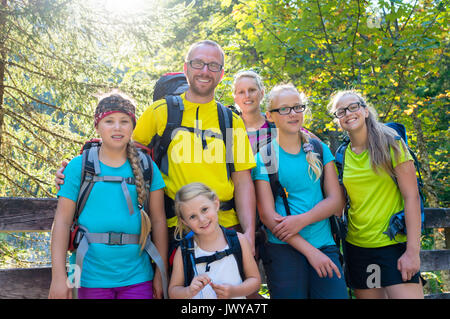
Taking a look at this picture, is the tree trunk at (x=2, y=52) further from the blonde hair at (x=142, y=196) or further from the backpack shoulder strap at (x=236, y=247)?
the backpack shoulder strap at (x=236, y=247)

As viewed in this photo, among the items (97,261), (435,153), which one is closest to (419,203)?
(97,261)

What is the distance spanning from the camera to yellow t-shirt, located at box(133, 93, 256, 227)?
296 cm

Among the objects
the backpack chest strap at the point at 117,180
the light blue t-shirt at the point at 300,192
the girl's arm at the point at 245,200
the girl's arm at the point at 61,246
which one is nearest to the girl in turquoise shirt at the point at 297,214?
the light blue t-shirt at the point at 300,192

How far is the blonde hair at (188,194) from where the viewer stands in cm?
269

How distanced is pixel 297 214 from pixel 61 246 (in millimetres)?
1830

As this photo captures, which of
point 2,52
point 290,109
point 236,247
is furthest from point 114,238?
point 2,52

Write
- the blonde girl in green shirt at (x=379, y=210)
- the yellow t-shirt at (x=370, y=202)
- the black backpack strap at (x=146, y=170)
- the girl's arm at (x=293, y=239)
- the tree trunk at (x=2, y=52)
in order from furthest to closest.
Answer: the tree trunk at (x=2, y=52) → the yellow t-shirt at (x=370, y=202) → the blonde girl in green shirt at (x=379, y=210) → the girl's arm at (x=293, y=239) → the black backpack strap at (x=146, y=170)

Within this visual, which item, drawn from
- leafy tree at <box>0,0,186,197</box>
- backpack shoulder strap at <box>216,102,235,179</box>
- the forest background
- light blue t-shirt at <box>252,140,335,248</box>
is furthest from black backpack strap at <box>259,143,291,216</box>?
leafy tree at <box>0,0,186,197</box>

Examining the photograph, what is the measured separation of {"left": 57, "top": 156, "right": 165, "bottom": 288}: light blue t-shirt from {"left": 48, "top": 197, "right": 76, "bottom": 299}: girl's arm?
0.08 metres

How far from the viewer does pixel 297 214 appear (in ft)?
9.93

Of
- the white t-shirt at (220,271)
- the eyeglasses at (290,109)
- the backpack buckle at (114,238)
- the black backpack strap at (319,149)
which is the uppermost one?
the eyeglasses at (290,109)

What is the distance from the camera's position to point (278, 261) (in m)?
2.99

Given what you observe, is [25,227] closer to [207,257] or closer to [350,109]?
[207,257]
